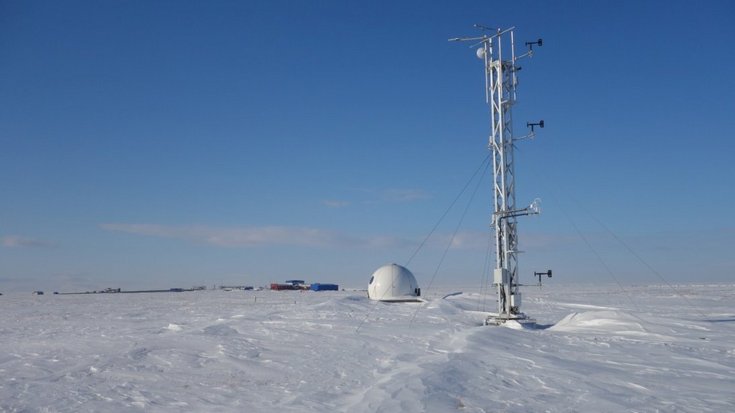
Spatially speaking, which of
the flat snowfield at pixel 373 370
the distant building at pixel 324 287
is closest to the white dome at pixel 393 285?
the flat snowfield at pixel 373 370

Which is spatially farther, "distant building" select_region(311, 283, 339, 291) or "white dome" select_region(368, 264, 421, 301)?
"distant building" select_region(311, 283, 339, 291)

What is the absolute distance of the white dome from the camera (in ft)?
130

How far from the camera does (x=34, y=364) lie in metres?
12.8

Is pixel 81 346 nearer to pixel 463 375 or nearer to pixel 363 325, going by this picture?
pixel 363 325

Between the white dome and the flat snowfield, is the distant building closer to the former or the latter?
the white dome

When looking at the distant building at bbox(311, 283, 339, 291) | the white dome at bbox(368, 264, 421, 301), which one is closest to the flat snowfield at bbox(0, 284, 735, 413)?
the white dome at bbox(368, 264, 421, 301)

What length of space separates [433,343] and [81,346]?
29.7 ft

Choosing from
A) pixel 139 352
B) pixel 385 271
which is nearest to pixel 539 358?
pixel 139 352

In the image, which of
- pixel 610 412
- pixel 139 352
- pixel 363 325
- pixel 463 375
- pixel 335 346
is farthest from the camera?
pixel 363 325

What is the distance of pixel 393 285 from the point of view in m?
39.7

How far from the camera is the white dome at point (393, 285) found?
39.6m

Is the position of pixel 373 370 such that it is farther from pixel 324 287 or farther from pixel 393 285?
pixel 324 287

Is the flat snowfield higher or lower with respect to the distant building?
lower

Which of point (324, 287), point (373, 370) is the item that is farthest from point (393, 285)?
point (324, 287)
